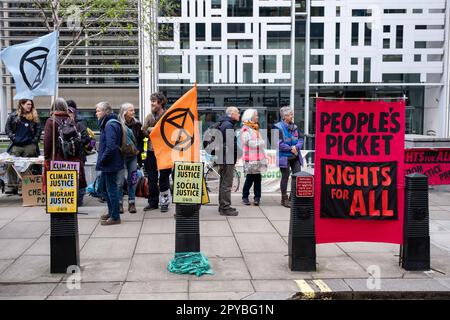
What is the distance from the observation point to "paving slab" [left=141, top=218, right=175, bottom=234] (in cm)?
768

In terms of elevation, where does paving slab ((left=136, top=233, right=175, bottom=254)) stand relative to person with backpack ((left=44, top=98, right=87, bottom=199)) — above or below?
below

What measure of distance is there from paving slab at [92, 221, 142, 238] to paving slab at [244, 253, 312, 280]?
1985 millimetres

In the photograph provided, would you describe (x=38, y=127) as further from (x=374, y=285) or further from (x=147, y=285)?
(x=374, y=285)

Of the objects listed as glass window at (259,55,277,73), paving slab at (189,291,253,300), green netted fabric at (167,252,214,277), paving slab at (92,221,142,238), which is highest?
glass window at (259,55,277,73)

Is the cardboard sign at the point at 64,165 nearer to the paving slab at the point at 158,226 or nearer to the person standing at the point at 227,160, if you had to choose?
the paving slab at the point at 158,226

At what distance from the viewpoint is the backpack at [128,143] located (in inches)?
314

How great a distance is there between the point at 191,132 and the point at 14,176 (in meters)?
5.90

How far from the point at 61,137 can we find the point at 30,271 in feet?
10.9

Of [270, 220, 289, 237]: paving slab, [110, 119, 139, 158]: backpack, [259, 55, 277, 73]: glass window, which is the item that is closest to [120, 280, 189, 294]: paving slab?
[270, 220, 289, 237]: paving slab

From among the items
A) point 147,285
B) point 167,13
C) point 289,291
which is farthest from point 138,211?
point 167,13

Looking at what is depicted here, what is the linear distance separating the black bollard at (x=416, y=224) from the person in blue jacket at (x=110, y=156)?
432cm

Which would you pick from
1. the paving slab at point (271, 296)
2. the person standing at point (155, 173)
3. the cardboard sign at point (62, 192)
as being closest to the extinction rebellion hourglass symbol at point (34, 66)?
the person standing at point (155, 173)

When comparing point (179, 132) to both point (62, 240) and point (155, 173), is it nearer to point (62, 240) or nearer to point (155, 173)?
point (62, 240)

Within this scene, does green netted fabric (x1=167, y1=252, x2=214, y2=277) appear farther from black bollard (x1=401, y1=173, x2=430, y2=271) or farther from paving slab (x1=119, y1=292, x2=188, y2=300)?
black bollard (x1=401, y1=173, x2=430, y2=271)
